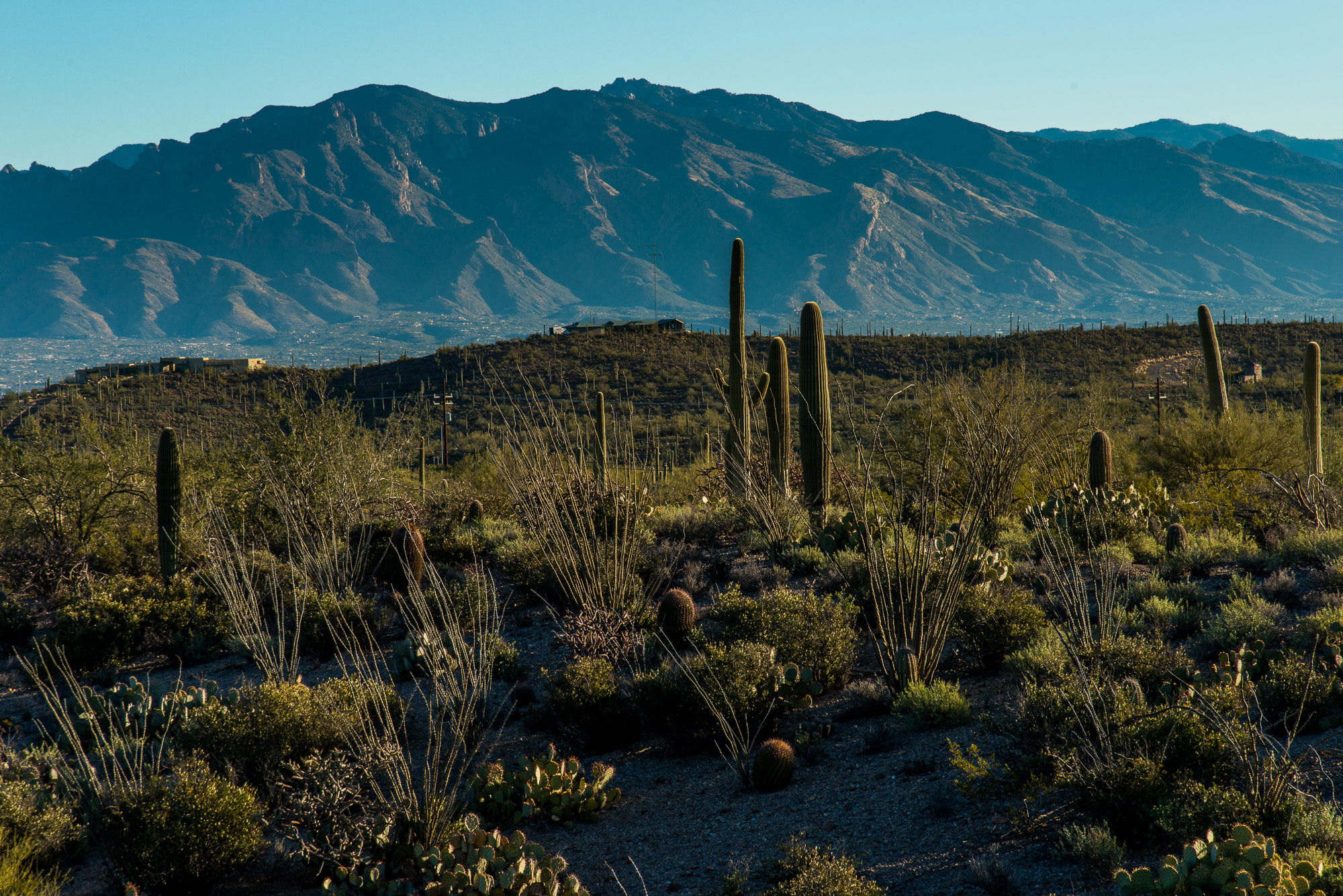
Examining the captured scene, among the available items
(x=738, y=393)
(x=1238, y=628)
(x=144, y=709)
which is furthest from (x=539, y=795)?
(x=738, y=393)

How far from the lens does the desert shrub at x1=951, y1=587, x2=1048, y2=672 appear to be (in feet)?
23.5

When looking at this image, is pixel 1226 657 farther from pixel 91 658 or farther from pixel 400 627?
pixel 91 658

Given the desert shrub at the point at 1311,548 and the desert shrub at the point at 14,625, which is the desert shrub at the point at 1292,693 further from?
the desert shrub at the point at 14,625

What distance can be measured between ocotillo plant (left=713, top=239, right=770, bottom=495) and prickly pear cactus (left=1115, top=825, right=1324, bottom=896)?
7168 mm

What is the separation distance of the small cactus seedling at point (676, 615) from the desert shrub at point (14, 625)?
8.35 m

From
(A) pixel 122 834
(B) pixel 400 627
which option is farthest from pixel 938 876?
(B) pixel 400 627

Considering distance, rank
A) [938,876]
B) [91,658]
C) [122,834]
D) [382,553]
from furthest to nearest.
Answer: [382,553] → [91,658] → [122,834] → [938,876]

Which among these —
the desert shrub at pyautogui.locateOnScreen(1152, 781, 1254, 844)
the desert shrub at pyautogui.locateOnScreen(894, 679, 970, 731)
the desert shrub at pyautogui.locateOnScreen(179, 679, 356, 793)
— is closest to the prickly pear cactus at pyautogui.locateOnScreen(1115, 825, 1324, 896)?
the desert shrub at pyautogui.locateOnScreen(1152, 781, 1254, 844)

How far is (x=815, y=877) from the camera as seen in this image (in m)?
4.36

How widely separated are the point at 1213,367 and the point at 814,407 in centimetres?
1010

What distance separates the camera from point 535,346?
164ft

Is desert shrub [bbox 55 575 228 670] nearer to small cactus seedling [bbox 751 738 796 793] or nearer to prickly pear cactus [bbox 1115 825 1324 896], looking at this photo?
small cactus seedling [bbox 751 738 796 793]

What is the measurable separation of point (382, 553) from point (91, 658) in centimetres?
343

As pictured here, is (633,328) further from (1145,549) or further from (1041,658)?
(1041,658)
